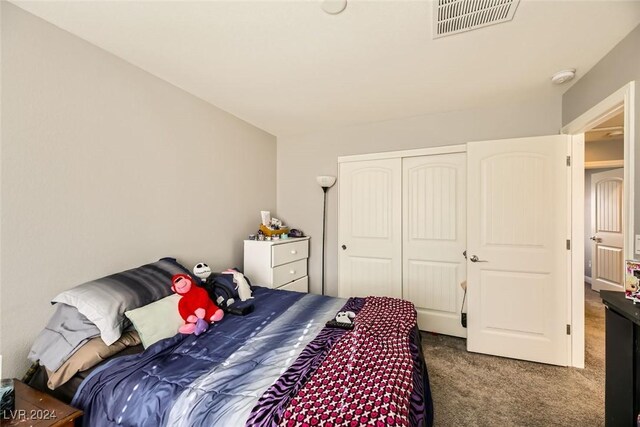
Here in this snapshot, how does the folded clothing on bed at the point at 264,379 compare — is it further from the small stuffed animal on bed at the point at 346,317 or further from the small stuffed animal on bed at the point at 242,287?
the small stuffed animal on bed at the point at 242,287

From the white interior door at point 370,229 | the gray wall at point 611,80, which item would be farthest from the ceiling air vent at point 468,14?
the white interior door at point 370,229

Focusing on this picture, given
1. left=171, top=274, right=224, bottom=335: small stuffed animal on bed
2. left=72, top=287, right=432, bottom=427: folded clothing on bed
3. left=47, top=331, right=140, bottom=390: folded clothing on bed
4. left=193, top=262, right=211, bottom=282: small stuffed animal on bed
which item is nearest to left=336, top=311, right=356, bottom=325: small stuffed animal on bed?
left=72, top=287, right=432, bottom=427: folded clothing on bed

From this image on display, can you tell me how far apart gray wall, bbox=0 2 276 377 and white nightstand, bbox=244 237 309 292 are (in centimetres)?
43

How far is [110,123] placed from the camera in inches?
68.7

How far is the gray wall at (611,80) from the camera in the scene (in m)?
1.47

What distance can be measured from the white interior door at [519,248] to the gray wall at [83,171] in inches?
101

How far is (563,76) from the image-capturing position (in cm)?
202

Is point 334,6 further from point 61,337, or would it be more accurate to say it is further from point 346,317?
point 61,337

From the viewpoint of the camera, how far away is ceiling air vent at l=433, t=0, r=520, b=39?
135cm

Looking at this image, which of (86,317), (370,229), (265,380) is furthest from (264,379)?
(370,229)

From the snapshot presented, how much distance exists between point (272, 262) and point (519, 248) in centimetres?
231

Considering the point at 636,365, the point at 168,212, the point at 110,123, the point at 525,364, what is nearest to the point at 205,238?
the point at 168,212

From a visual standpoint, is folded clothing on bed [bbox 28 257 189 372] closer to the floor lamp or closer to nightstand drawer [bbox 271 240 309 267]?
nightstand drawer [bbox 271 240 309 267]

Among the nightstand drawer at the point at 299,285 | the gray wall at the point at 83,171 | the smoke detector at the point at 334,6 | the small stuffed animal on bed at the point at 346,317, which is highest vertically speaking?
the smoke detector at the point at 334,6
